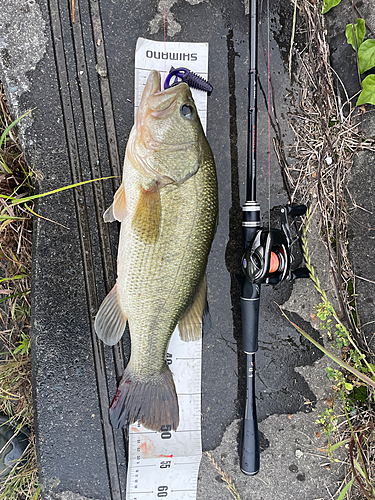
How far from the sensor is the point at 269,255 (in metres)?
1.87

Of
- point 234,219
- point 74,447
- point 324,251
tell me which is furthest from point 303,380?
point 74,447

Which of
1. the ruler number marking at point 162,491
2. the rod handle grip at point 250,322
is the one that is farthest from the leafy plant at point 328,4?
the ruler number marking at point 162,491

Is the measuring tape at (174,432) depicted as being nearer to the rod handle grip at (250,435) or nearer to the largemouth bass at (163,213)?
the rod handle grip at (250,435)

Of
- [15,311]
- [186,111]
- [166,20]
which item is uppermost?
[166,20]

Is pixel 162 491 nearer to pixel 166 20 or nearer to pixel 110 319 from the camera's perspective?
pixel 110 319

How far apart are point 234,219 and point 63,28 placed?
179 centimetres

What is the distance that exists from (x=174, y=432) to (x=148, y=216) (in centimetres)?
163

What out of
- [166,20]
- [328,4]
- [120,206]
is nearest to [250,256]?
[120,206]

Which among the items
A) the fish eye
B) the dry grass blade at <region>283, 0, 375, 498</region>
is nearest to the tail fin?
the dry grass blade at <region>283, 0, 375, 498</region>

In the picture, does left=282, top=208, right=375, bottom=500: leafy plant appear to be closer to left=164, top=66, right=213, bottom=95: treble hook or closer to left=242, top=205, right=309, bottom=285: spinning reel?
left=242, top=205, right=309, bottom=285: spinning reel

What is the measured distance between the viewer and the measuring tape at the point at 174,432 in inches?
85.2

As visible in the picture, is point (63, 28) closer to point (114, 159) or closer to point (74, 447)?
point (114, 159)

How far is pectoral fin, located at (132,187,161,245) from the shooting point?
5.53ft

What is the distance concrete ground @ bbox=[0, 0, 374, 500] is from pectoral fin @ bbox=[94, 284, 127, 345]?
275mm
